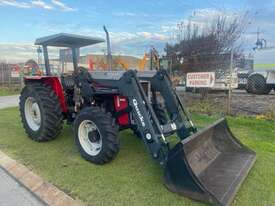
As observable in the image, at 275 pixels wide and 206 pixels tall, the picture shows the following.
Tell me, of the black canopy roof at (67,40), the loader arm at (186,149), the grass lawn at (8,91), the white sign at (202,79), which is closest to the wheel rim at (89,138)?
the loader arm at (186,149)

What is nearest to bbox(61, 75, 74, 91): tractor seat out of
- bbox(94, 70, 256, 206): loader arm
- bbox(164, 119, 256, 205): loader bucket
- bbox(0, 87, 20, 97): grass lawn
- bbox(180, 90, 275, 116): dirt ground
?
bbox(94, 70, 256, 206): loader arm

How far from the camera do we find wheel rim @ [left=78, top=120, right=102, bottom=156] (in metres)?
4.38

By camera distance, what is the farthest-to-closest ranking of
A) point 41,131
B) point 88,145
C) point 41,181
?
point 41,131
point 88,145
point 41,181

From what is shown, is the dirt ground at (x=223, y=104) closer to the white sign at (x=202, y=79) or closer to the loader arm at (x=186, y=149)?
the white sign at (x=202, y=79)

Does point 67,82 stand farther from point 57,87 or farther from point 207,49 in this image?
point 207,49

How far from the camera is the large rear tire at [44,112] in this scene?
5203 millimetres

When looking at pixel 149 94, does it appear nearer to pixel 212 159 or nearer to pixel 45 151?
pixel 212 159

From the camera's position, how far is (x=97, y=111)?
13.8 feet

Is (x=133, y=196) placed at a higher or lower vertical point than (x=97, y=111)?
lower

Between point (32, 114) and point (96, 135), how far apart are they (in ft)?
7.37

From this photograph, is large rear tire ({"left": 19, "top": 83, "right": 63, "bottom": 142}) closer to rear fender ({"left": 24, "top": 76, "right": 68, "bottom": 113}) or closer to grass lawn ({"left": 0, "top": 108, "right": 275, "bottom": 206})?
rear fender ({"left": 24, "top": 76, "right": 68, "bottom": 113})

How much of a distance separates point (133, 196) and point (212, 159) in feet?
4.43

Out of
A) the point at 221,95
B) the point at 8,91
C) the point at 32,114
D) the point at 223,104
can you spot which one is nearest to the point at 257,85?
the point at 221,95

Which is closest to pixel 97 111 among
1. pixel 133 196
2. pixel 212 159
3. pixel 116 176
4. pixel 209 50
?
pixel 116 176
